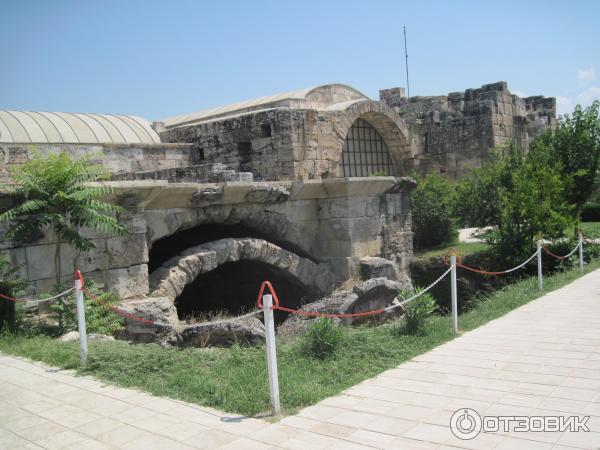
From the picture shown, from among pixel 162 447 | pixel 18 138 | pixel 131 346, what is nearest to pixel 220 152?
pixel 18 138

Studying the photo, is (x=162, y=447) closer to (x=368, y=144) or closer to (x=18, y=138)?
(x=18, y=138)

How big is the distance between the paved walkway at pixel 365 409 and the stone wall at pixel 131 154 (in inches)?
284

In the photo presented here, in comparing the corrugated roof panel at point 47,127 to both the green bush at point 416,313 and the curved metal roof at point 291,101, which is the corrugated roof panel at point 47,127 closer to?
the curved metal roof at point 291,101

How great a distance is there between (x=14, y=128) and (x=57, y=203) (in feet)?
24.2

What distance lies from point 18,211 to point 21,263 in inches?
29.5

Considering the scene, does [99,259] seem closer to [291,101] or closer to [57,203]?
[57,203]

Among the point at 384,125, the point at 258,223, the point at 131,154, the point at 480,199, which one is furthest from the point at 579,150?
the point at 131,154

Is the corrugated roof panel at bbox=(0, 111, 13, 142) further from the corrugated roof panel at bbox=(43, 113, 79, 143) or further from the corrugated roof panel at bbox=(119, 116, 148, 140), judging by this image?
the corrugated roof panel at bbox=(119, 116, 148, 140)

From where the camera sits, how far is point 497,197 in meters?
15.2

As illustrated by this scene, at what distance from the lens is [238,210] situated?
368 inches

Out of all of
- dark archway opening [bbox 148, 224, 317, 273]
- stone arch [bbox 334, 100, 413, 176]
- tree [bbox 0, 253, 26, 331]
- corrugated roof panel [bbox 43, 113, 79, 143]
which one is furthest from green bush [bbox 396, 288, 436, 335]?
corrugated roof panel [bbox 43, 113, 79, 143]

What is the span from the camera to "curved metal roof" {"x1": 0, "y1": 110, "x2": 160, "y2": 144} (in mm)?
12828

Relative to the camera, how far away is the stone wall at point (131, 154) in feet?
40.0

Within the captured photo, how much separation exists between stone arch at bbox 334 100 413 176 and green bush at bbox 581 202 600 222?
7.57 metres
